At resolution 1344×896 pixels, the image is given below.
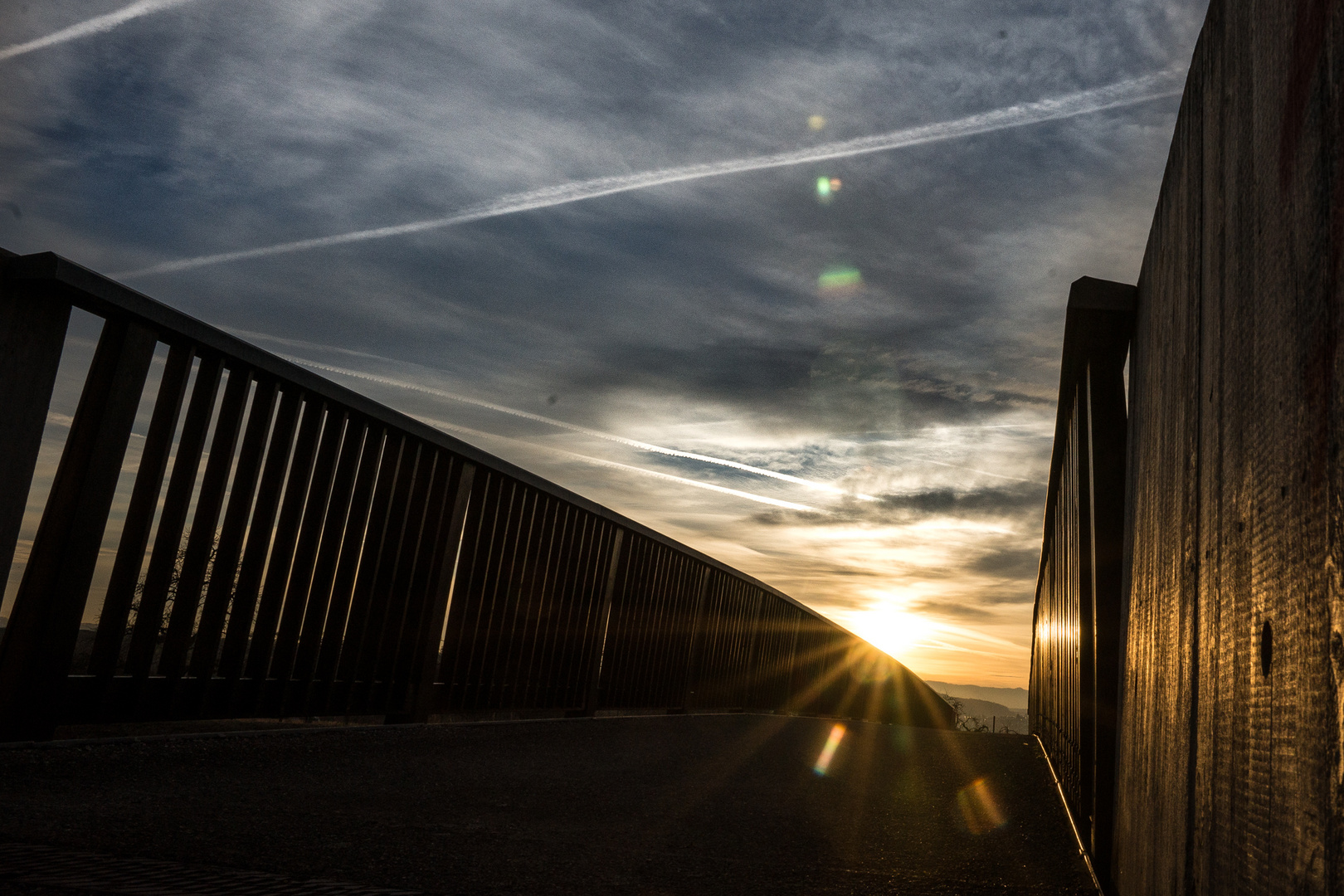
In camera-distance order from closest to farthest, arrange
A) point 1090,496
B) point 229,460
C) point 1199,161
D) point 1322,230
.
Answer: point 1322,230
point 1199,161
point 1090,496
point 229,460

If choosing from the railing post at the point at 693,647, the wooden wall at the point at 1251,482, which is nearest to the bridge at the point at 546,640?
the wooden wall at the point at 1251,482

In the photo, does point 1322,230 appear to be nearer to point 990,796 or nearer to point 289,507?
point 990,796

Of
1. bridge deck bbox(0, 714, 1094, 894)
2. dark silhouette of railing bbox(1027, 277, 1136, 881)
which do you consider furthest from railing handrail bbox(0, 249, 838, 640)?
dark silhouette of railing bbox(1027, 277, 1136, 881)

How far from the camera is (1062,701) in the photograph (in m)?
4.40

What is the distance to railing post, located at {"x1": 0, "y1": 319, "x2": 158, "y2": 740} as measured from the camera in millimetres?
2879

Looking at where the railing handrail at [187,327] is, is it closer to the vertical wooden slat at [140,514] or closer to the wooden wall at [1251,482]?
the vertical wooden slat at [140,514]

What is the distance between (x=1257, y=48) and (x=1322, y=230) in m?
0.40

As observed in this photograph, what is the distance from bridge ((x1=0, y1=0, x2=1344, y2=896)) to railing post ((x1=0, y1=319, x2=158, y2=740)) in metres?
0.01

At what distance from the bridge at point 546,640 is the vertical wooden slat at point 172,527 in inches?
0.6

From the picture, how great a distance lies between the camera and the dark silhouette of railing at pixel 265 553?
293cm

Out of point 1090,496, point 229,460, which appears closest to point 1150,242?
point 1090,496

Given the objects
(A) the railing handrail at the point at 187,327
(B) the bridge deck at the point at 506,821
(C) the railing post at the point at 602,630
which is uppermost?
(A) the railing handrail at the point at 187,327

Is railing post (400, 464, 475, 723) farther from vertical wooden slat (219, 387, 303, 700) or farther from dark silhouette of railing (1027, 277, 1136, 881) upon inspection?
dark silhouette of railing (1027, 277, 1136, 881)

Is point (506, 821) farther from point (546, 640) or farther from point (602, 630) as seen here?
point (602, 630)
